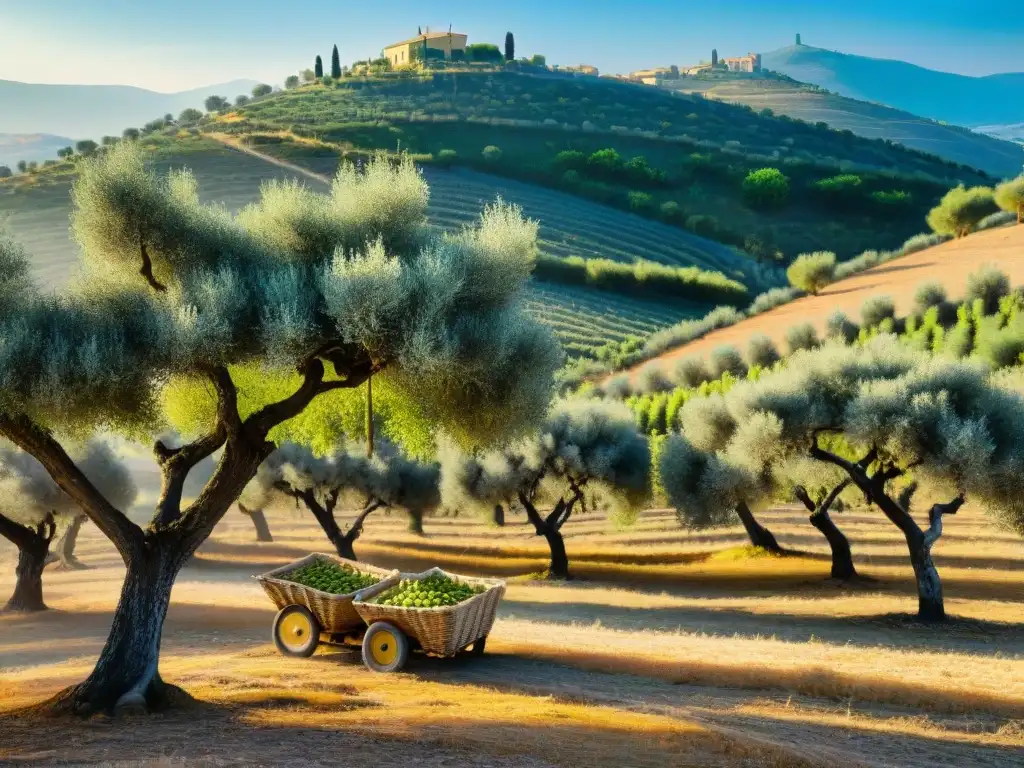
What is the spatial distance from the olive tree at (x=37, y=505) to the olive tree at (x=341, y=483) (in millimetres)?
5253

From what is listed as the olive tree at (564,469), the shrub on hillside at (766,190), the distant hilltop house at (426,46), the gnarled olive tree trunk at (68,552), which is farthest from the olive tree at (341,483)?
the distant hilltop house at (426,46)

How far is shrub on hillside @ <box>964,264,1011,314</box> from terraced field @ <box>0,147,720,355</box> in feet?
85.0

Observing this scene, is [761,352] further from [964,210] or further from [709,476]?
[964,210]

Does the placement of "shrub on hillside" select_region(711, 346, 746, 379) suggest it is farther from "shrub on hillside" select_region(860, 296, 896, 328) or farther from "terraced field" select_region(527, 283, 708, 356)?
"terraced field" select_region(527, 283, 708, 356)

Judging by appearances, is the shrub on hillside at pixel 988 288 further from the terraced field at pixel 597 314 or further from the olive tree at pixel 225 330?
the olive tree at pixel 225 330

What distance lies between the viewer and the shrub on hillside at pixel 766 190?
12400 cm

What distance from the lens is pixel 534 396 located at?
12891 mm

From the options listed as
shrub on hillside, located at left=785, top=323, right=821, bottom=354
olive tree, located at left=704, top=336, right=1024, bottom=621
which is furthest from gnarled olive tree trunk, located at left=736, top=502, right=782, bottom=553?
shrub on hillside, located at left=785, top=323, right=821, bottom=354

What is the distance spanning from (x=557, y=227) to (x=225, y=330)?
3777 inches

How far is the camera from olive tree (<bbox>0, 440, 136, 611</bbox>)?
24966 mm

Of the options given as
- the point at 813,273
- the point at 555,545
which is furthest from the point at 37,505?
the point at 813,273

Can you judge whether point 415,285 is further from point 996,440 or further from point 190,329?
point 996,440

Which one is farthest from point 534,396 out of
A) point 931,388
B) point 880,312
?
point 880,312

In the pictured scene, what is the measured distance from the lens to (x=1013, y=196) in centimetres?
7669
